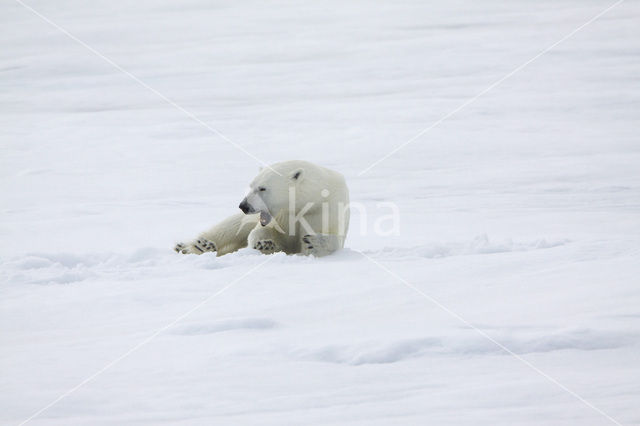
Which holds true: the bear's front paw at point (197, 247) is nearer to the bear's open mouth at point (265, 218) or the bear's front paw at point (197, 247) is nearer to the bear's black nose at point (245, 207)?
the bear's open mouth at point (265, 218)

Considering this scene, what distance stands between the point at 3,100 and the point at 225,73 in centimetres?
424

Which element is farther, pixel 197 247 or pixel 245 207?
pixel 197 247

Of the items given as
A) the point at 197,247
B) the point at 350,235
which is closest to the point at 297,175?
the point at 197,247

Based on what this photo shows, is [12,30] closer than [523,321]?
No

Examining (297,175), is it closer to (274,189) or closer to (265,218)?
(274,189)

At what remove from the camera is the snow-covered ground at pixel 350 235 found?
2902 mm

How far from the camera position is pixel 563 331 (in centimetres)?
324

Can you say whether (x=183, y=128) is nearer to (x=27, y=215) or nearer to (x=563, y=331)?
(x=27, y=215)

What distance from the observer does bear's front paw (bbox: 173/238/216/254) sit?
225 inches

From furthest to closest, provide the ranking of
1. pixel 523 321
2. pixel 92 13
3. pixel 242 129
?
pixel 92 13
pixel 242 129
pixel 523 321

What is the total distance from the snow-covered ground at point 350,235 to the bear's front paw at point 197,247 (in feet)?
0.40

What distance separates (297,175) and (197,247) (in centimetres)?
93

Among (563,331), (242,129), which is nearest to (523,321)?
(563,331)

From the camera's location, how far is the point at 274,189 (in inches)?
210
